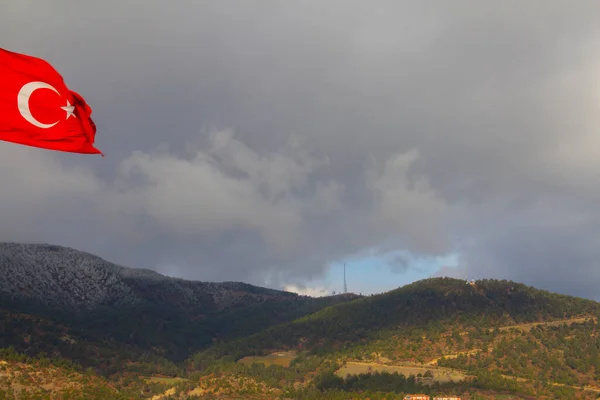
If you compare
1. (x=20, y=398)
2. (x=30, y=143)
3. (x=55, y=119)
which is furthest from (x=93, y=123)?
(x=20, y=398)

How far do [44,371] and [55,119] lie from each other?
18533cm

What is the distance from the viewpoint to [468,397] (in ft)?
602

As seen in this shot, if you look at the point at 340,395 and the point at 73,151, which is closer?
the point at 73,151

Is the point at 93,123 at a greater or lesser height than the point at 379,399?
greater

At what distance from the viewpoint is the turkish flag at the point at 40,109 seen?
31078mm

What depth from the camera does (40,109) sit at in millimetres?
32125

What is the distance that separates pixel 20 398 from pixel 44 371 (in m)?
36.8

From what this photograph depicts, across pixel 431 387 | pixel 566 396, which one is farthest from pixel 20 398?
pixel 566 396

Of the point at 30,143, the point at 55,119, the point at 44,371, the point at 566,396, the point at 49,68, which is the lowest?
the point at 566,396

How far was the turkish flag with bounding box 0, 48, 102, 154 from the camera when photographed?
31078 mm

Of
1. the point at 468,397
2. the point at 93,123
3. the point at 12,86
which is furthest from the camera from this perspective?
the point at 468,397

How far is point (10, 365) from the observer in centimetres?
17538

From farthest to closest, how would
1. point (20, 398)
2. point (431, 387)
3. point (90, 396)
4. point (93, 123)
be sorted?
point (431, 387) → point (90, 396) → point (20, 398) → point (93, 123)

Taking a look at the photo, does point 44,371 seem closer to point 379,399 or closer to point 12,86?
point 379,399
